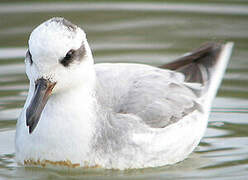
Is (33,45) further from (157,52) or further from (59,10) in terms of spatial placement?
(59,10)

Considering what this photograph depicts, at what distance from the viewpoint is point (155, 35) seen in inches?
540

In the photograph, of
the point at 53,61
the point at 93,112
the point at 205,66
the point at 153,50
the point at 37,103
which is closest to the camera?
the point at 53,61

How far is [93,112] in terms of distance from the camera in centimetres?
851

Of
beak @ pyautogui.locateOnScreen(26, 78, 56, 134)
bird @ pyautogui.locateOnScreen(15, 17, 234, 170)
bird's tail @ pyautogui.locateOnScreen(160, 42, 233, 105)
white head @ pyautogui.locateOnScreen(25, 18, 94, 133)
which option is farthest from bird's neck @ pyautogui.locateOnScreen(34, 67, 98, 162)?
bird's tail @ pyautogui.locateOnScreen(160, 42, 233, 105)

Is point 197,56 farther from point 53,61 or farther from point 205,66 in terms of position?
point 53,61

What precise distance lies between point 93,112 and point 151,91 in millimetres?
987

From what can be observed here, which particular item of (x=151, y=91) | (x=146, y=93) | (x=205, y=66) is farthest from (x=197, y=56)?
(x=146, y=93)

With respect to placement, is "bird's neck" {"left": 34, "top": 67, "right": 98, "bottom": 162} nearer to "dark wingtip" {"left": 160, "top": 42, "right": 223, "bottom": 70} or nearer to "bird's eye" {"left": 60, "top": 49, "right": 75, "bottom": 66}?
"bird's eye" {"left": 60, "top": 49, "right": 75, "bottom": 66}

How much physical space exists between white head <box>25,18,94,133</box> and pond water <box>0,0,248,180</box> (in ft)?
3.38

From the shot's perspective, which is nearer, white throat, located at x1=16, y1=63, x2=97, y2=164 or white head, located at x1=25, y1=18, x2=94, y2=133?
white head, located at x1=25, y1=18, x2=94, y2=133

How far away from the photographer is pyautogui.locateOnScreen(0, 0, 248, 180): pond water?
8.91m

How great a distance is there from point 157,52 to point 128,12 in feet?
6.70

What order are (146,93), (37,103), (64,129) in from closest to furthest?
(37,103) < (64,129) < (146,93)

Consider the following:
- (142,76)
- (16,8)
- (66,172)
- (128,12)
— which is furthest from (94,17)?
(66,172)
